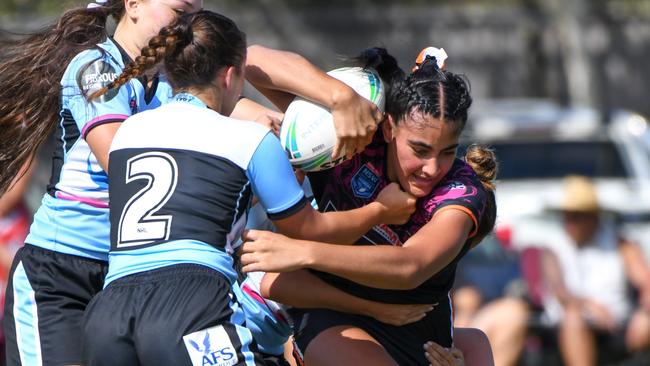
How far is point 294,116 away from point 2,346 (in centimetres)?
483

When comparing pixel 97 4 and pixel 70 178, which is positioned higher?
pixel 97 4

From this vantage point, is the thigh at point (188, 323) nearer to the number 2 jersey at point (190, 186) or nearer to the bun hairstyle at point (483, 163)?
the number 2 jersey at point (190, 186)

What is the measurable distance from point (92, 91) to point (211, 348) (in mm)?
973

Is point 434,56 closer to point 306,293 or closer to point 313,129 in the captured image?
point 313,129

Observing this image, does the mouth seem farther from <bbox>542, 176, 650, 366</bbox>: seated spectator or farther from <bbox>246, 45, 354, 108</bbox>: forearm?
<bbox>542, 176, 650, 366</bbox>: seated spectator

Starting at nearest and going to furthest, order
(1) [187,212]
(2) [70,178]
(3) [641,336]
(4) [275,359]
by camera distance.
→ (1) [187,212] < (2) [70,178] < (4) [275,359] < (3) [641,336]

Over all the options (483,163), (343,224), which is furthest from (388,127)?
(483,163)

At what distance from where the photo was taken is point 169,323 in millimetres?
3219

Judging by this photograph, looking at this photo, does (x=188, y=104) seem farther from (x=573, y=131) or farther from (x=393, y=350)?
(x=573, y=131)

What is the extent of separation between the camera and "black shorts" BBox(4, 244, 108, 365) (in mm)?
3820

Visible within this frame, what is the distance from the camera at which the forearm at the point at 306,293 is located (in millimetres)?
3764

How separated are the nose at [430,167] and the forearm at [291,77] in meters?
0.35

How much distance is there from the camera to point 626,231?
29.9 ft

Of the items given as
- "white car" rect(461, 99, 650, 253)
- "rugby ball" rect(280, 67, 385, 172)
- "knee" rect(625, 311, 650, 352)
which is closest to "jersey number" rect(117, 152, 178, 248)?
"rugby ball" rect(280, 67, 385, 172)
